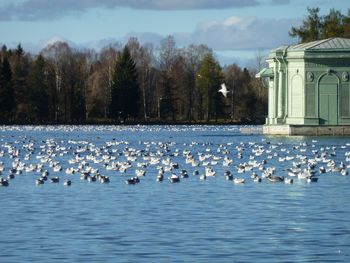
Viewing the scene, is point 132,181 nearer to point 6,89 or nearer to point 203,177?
point 203,177

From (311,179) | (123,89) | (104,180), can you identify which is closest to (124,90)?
(123,89)

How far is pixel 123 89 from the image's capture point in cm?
15175

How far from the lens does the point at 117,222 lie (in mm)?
28766

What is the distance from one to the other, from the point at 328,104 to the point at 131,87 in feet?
196

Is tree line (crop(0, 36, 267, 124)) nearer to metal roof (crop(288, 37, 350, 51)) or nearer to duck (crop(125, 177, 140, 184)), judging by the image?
metal roof (crop(288, 37, 350, 51))

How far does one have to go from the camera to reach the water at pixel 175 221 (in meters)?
23.8

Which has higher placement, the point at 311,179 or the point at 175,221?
the point at 311,179

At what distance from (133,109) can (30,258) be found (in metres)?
131

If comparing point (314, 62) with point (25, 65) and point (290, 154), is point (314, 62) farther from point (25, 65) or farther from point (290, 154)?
point (25, 65)

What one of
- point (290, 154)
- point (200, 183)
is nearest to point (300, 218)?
point (200, 183)

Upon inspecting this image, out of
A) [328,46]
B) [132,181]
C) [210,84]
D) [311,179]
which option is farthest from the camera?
[210,84]

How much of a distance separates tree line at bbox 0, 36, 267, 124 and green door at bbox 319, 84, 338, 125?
5900 centimetres

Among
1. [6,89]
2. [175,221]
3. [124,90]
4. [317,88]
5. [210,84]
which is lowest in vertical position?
[175,221]

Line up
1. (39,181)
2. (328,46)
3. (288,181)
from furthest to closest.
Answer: (328,46) < (288,181) < (39,181)
